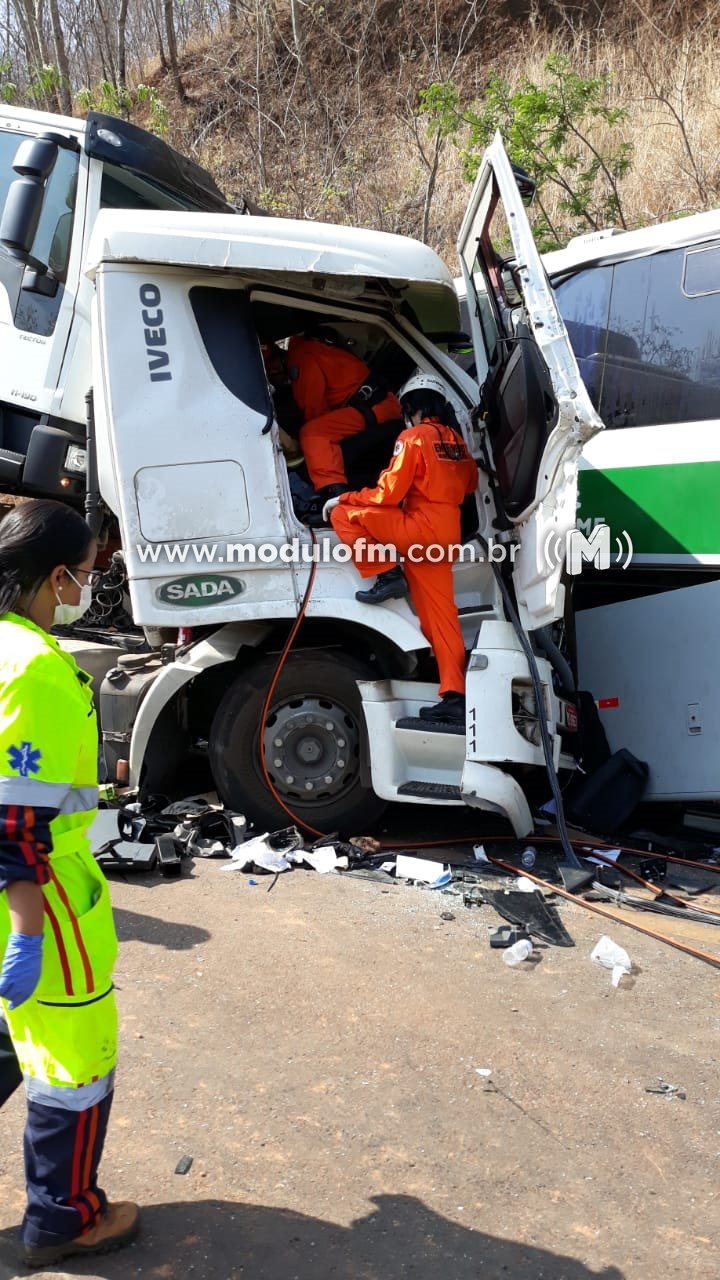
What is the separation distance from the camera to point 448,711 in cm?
441

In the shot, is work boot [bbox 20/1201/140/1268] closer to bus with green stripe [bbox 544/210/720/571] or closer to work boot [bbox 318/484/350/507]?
work boot [bbox 318/484/350/507]

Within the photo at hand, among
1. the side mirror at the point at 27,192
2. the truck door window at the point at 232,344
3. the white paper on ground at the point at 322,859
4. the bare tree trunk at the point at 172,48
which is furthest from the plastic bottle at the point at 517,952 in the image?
the bare tree trunk at the point at 172,48

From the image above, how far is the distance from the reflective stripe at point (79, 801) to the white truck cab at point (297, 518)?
2375 mm

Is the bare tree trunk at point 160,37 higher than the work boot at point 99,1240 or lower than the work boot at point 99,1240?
higher

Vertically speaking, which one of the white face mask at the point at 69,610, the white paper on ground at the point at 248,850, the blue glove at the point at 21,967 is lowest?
the white paper on ground at the point at 248,850

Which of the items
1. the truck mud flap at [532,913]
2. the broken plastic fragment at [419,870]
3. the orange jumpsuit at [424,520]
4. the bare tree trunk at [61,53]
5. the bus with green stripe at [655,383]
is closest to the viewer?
the truck mud flap at [532,913]

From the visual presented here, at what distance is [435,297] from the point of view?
4805mm

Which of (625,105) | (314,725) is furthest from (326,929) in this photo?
(625,105)

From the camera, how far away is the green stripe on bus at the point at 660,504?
4.58 meters

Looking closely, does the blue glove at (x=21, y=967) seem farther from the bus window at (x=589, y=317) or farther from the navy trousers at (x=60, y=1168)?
the bus window at (x=589, y=317)

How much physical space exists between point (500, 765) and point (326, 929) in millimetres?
1160

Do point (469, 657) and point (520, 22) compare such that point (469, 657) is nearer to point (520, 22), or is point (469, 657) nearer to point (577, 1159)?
point (577, 1159)

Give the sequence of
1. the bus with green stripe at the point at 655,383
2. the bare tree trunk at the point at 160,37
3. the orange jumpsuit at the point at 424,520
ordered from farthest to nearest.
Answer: the bare tree trunk at the point at 160,37
the bus with green stripe at the point at 655,383
the orange jumpsuit at the point at 424,520

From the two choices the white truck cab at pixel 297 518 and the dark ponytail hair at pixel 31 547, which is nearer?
the dark ponytail hair at pixel 31 547
